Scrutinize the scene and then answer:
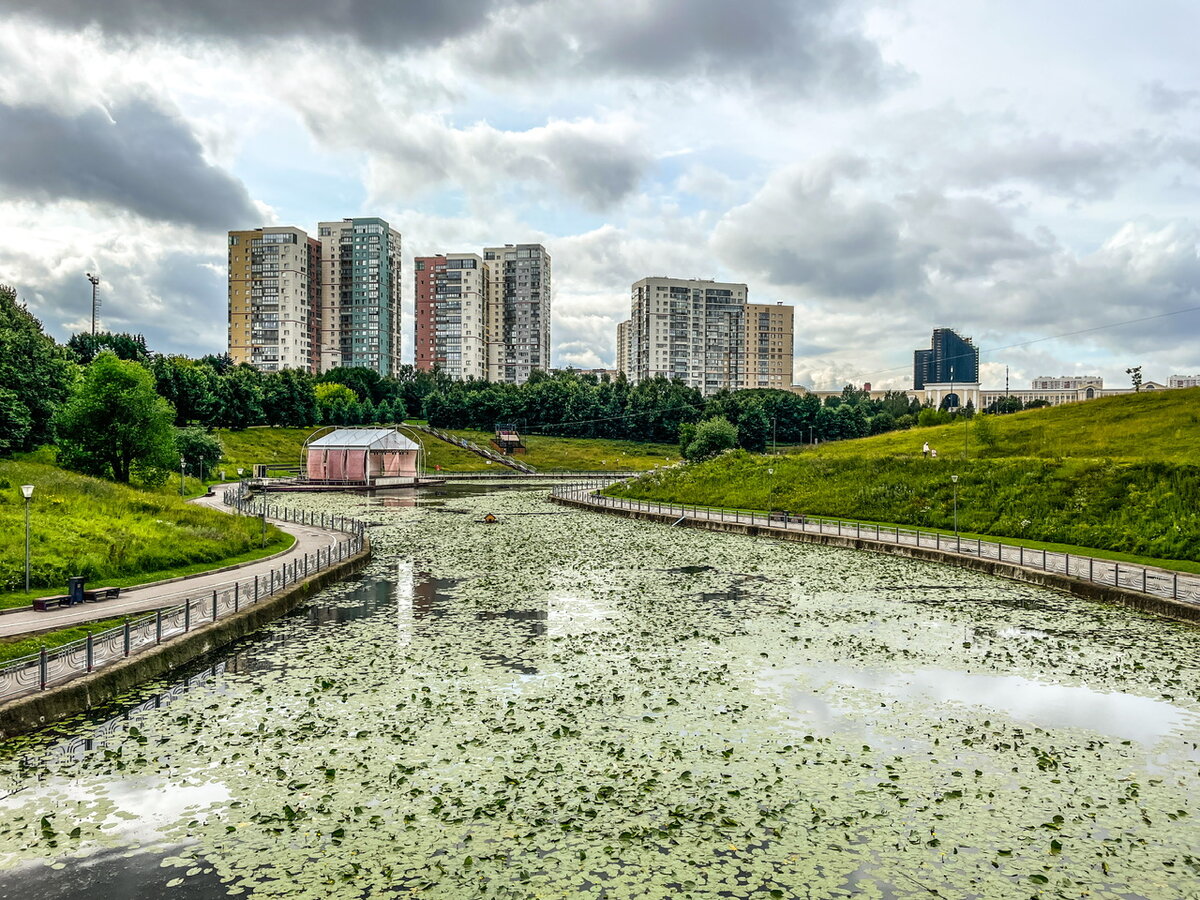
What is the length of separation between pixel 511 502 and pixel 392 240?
133 meters

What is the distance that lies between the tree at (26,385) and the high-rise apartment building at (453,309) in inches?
4643

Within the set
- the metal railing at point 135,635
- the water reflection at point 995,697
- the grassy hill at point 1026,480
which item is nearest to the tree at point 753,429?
the grassy hill at point 1026,480

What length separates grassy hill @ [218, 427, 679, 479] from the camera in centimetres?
10062

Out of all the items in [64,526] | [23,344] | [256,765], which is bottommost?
[256,765]

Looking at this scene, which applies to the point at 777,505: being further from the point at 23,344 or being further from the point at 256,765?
the point at 23,344

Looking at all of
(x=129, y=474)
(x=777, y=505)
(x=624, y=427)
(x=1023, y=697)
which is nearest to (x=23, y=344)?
(x=129, y=474)

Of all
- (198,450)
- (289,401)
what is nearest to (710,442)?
(198,450)

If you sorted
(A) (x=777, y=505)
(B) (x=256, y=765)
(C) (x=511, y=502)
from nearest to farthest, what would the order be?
(B) (x=256, y=765) → (A) (x=777, y=505) → (C) (x=511, y=502)

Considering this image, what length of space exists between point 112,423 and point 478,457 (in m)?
64.2

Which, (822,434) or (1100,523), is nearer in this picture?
(1100,523)

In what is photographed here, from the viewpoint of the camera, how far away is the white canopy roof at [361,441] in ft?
265

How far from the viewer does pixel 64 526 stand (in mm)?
27344

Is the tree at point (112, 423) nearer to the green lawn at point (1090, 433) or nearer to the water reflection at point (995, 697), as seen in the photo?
the water reflection at point (995, 697)

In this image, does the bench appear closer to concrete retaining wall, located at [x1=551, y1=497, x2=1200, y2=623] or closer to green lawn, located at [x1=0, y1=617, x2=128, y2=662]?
green lawn, located at [x1=0, y1=617, x2=128, y2=662]
